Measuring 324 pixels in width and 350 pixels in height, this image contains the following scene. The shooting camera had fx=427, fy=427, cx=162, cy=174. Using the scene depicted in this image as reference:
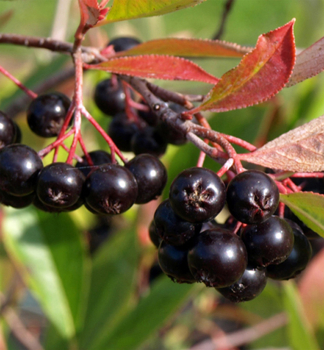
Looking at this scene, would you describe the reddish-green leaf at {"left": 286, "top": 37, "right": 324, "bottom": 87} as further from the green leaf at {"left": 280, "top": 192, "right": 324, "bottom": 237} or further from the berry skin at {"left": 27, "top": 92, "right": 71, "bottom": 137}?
the berry skin at {"left": 27, "top": 92, "right": 71, "bottom": 137}

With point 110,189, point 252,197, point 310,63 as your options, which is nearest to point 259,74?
point 310,63

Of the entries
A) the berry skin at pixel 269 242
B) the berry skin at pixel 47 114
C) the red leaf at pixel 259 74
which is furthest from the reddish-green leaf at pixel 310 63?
the berry skin at pixel 47 114

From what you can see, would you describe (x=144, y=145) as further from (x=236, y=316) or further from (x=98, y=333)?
(x=236, y=316)

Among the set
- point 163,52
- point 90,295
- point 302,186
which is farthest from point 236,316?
point 163,52

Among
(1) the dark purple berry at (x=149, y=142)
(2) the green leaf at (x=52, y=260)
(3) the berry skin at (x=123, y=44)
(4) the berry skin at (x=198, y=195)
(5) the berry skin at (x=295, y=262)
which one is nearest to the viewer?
(4) the berry skin at (x=198, y=195)

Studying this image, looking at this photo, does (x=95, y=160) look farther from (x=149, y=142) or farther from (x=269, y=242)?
(x=269, y=242)

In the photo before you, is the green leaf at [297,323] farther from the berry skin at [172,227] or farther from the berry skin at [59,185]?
the berry skin at [59,185]
